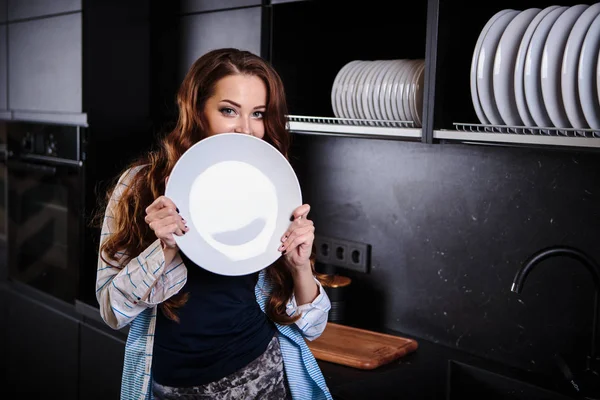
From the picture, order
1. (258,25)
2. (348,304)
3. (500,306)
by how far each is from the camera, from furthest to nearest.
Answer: (348,304), (258,25), (500,306)

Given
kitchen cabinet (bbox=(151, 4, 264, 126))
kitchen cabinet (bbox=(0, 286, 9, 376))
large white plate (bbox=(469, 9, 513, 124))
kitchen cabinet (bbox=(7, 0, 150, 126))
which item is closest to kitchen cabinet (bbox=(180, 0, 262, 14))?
kitchen cabinet (bbox=(151, 4, 264, 126))

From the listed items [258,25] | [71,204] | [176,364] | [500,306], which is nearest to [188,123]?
[176,364]

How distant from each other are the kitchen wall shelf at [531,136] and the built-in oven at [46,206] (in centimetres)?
139

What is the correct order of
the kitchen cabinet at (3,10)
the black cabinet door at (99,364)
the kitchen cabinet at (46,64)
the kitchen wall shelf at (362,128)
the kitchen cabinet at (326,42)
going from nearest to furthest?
the kitchen wall shelf at (362,128) < the kitchen cabinet at (326,42) < the black cabinet door at (99,364) < the kitchen cabinet at (46,64) < the kitchen cabinet at (3,10)

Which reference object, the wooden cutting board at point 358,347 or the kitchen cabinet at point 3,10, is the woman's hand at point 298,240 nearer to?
the wooden cutting board at point 358,347

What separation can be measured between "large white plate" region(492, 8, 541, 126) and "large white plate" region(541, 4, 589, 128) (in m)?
0.08

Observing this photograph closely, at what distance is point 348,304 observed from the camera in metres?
2.12

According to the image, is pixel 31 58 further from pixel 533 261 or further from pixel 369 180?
pixel 533 261

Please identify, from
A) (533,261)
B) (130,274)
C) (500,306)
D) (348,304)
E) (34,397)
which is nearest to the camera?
(130,274)

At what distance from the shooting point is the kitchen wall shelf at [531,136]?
1315mm

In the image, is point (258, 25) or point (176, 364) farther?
point (258, 25)

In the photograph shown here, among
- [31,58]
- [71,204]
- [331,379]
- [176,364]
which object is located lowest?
[331,379]

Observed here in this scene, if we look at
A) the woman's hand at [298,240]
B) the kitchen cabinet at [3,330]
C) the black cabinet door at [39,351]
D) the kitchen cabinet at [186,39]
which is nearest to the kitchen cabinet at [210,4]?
the kitchen cabinet at [186,39]

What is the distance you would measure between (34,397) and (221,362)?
5.40 ft
